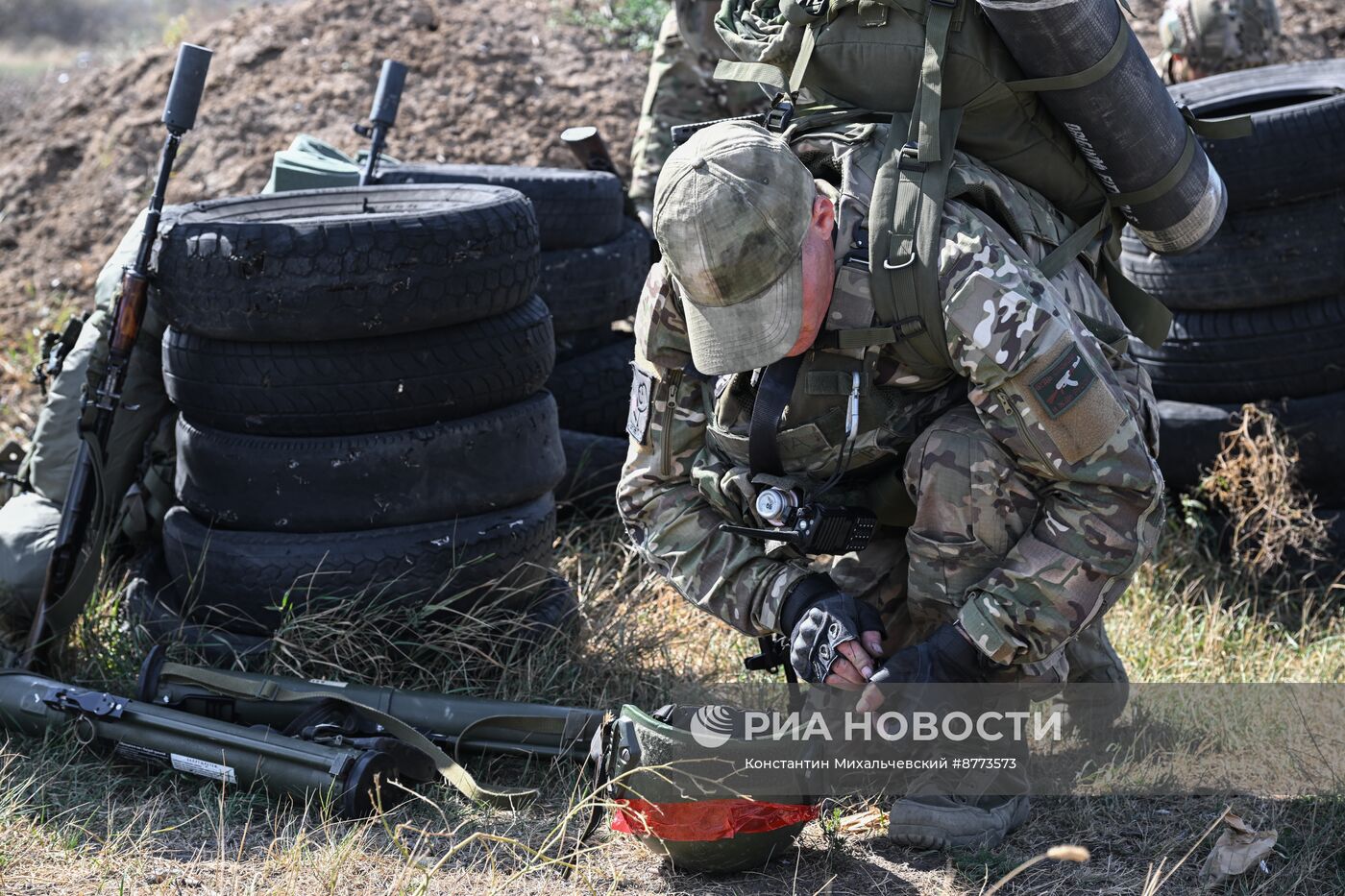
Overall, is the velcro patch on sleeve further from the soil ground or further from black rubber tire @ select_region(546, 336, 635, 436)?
black rubber tire @ select_region(546, 336, 635, 436)

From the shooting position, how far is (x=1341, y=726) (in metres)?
3.47

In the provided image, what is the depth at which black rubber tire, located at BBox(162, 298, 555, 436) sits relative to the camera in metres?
3.59

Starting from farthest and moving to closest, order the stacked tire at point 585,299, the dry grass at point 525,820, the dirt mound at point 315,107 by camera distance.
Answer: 1. the dirt mound at point 315,107
2. the stacked tire at point 585,299
3. the dry grass at point 525,820

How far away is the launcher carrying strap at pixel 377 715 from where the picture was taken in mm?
3168

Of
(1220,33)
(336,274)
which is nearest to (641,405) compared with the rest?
(336,274)

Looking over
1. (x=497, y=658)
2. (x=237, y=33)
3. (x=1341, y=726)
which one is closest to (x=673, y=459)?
(x=497, y=658)

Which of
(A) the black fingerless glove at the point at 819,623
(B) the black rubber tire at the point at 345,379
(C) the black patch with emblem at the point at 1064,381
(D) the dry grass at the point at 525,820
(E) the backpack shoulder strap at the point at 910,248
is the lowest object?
(D) the dry grass at the point at 525,820

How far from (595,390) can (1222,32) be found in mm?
2808

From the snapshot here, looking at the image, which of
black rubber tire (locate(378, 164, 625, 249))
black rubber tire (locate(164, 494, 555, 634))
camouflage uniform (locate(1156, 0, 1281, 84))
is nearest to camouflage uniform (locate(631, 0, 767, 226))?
black rubber tire (locate(378, 164, 625, 249))

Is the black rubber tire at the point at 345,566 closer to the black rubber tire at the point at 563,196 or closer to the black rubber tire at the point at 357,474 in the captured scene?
the black rubber tire at the point at 357,474

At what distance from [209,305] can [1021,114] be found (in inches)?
81.0

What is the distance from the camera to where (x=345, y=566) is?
11.8 ft

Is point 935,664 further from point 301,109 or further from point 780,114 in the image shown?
point 301,109

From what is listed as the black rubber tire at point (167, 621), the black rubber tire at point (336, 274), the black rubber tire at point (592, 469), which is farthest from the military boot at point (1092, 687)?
the black rubber tire at point (167, 621)
